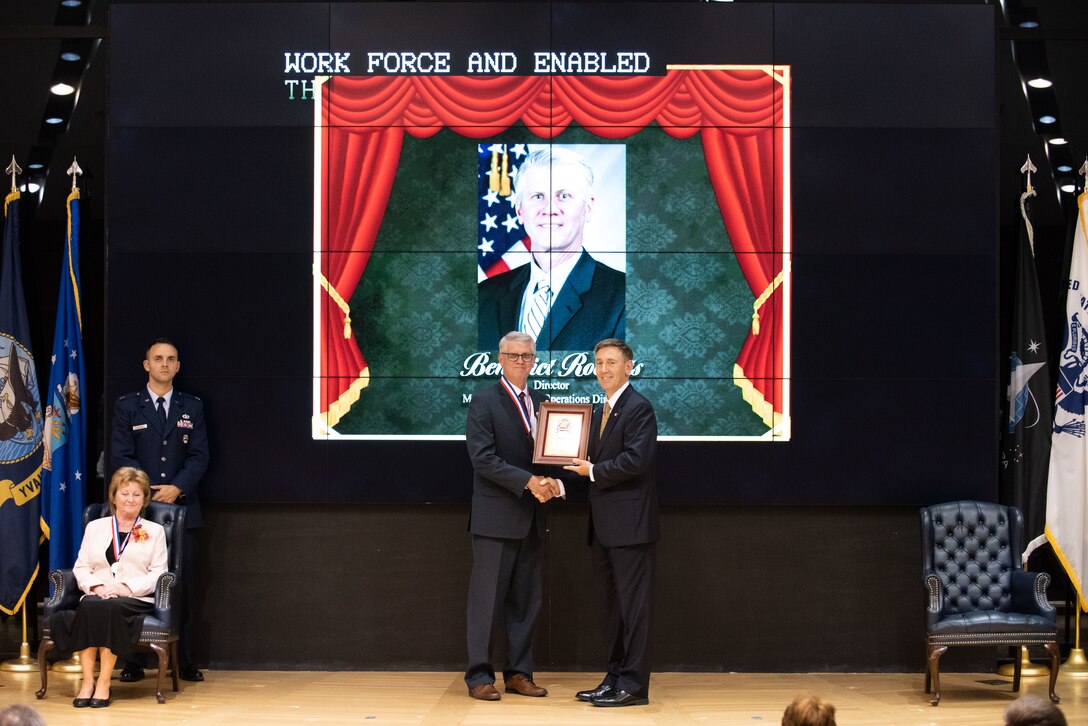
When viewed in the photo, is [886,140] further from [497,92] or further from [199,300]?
[199,300]

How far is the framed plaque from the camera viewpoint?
20.5ft

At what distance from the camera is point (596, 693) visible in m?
6.19

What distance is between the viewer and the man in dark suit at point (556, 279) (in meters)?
6.92

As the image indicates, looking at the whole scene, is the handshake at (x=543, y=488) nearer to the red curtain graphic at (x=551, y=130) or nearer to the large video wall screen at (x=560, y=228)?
the large video wall screen at (x=560, y=228)

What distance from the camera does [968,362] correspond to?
22.9 feet

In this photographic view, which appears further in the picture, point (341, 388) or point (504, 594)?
point (341, 388)

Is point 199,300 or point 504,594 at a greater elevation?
point 199,300

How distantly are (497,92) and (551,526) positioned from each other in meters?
2.35

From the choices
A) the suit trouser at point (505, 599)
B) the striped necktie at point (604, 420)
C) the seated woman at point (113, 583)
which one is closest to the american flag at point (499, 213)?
the striped necktie at point (604, 420)

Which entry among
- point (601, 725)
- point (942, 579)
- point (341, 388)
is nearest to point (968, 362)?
point (942, 579)

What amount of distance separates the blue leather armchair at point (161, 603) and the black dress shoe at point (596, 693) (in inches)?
77.6

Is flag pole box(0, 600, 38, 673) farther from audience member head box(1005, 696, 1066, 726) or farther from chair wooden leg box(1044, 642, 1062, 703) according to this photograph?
audience member head box(1005, 696, 1066, 726)

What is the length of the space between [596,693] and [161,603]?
83.7 inches

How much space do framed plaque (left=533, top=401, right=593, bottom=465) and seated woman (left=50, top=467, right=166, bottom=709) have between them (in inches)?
75.3
